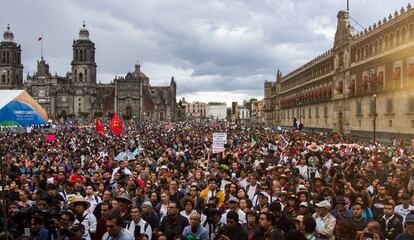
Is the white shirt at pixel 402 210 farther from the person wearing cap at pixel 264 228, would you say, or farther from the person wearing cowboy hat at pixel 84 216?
the person wearing cowboy hat at pixel 84 216

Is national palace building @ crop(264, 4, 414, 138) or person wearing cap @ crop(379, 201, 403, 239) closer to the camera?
person wearing cap @ crop(379, 201, 403, 239)

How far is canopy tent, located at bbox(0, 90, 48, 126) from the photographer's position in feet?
24.7

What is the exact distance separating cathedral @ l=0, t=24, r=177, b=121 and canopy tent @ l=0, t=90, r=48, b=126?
123 m

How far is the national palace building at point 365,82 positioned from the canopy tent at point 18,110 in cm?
2551

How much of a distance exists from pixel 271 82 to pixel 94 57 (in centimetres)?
6067

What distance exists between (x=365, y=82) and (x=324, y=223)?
36761 mm

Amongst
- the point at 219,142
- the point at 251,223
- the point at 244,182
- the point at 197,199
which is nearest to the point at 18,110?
the point at 197,199

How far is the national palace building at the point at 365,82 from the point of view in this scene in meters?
34.5

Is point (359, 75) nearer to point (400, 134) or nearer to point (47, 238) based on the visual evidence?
point (400, 134)

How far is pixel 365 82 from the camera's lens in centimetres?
4147

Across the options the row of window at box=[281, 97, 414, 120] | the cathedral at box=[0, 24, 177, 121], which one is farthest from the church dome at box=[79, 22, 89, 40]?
the row of window at box=[281, 97, 414, 120]

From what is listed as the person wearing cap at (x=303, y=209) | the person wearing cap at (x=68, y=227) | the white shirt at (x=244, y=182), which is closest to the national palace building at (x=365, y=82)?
the white shirt at (x=244, y=182)

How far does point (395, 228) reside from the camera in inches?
304

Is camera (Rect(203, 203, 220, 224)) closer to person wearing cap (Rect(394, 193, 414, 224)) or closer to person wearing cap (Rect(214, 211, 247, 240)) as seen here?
person wearing cap (Rect(214, 211, 247, 240))
